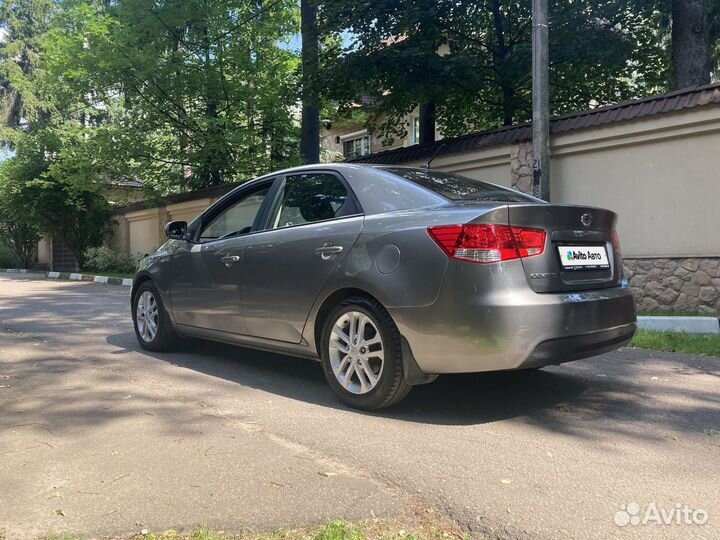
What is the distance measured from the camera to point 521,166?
1018cm

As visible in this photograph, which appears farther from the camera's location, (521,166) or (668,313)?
(521,166)

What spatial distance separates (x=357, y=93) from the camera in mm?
13539

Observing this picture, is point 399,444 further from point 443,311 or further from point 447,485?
point 443,311

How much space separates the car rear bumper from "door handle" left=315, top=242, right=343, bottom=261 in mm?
610

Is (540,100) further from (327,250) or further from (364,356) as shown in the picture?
(364,356)

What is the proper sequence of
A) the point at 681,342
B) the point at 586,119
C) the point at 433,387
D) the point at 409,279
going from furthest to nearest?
the point at 586,119 → the point at 681,342 → the point at 433,387 → the point at 409,279

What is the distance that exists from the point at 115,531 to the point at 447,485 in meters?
1.42

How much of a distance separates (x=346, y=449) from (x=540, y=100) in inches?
276

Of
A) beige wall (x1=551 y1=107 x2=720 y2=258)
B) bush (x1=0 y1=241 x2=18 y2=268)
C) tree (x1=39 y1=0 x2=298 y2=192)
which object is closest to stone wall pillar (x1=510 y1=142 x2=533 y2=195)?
beige wall (x1=551 y1=107 x2=720 y2=258)

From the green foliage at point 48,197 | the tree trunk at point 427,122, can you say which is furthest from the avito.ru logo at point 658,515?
the green foliage at point 48,197

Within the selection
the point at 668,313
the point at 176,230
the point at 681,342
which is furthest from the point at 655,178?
the point at 176,230

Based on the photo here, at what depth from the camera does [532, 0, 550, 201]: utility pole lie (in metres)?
8.45

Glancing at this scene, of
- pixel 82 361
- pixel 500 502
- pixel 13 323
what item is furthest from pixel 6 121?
pixel 500 502

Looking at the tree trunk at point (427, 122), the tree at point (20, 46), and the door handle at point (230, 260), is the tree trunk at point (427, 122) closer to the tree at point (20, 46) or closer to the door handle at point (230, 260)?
the door handle at point (230, 260)
